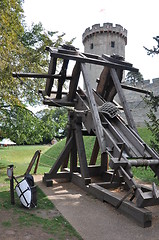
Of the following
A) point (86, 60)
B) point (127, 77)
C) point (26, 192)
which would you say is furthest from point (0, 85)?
point (127, 77)

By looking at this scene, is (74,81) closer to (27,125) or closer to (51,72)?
(51,72)

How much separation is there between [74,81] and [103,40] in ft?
105

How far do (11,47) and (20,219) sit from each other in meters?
5.92

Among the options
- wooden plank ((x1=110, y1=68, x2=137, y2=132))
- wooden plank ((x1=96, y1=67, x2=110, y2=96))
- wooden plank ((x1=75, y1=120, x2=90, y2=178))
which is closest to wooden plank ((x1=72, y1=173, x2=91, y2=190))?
wooden plank ((x1=75, y1=120, x2=90, y2=178))

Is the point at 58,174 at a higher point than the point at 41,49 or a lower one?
lower

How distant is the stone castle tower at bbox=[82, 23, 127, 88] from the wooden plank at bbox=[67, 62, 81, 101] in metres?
29.2

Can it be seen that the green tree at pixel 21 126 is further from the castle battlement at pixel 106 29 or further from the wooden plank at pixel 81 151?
the castle battlement at pixel 106 29

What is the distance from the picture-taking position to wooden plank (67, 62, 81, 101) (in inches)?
285

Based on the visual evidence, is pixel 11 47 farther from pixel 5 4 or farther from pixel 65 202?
pixel 65 202

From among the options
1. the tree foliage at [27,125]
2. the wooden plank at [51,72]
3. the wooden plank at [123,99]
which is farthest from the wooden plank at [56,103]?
the tree foliage at [27,125]

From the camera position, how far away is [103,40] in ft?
121

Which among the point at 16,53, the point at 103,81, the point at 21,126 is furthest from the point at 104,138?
the point at 21,126

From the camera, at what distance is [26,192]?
5023mm

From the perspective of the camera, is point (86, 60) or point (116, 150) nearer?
point (116, 150)
